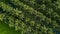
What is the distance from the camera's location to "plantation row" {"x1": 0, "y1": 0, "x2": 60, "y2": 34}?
1.13 meters

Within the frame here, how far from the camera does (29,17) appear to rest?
1.16m

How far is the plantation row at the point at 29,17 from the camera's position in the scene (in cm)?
113

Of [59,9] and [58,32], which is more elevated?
[59,9]

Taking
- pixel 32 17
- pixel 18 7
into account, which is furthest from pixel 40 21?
pixel 18 7

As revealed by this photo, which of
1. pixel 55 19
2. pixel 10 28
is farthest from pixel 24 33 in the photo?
pixel 55 19

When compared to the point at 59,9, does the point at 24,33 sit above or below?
below

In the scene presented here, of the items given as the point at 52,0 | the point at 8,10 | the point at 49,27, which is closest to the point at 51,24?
the point at 49,27

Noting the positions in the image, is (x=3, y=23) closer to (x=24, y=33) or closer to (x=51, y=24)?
(x=24, y=33)

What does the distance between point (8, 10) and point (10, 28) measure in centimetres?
11

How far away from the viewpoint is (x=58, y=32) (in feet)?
3.90

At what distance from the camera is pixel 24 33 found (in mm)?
1130

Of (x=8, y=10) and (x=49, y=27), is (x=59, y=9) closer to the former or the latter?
(x=49, y=27)

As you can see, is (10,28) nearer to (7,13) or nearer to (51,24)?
(7,13)

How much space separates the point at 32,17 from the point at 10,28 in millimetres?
146
